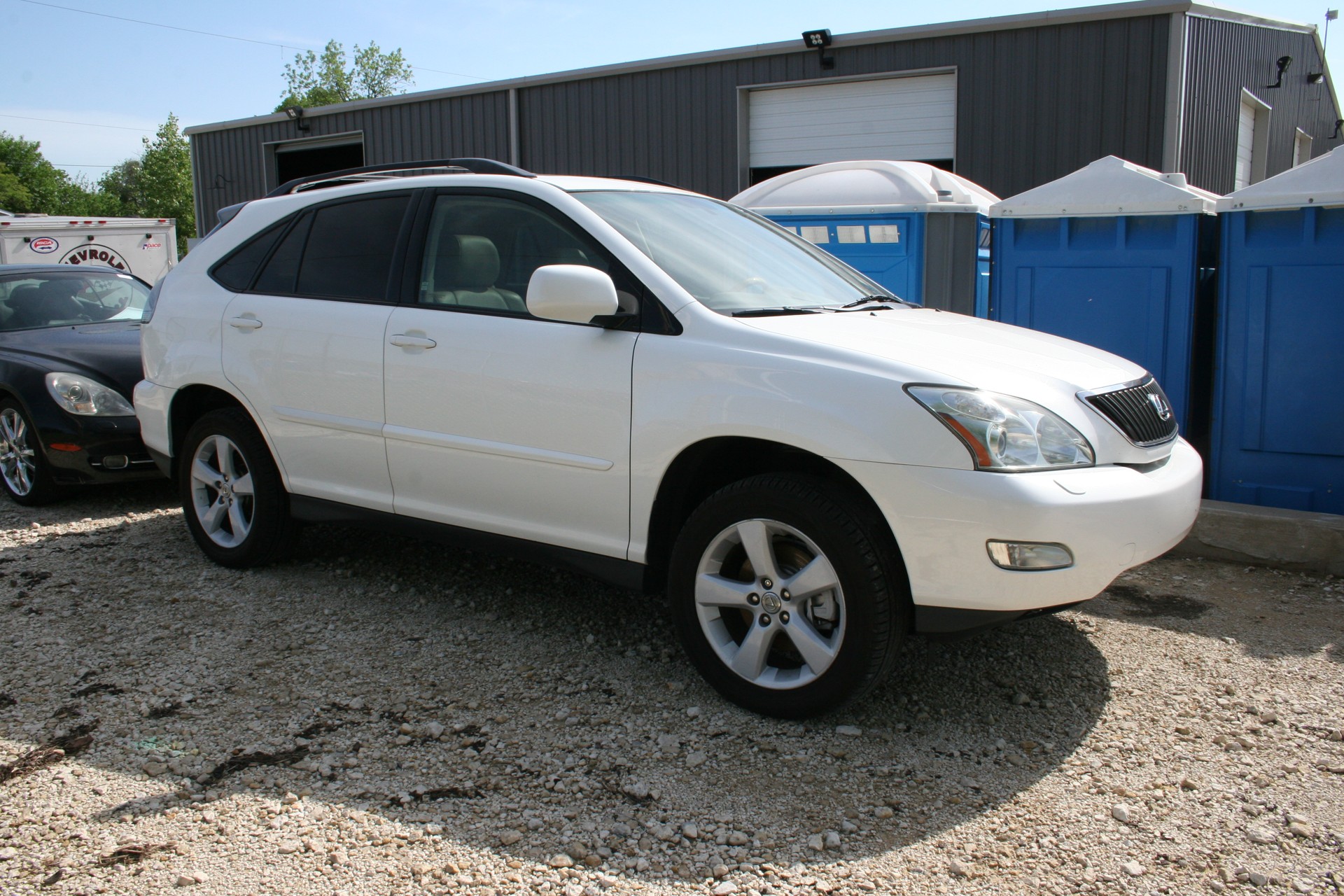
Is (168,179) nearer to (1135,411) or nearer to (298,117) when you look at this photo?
(298,117)

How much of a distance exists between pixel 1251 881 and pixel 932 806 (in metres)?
0.73

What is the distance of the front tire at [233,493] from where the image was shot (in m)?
4.47

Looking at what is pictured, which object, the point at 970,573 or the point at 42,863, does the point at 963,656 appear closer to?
the point at 970,573

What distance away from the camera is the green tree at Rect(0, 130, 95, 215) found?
71.9 metres

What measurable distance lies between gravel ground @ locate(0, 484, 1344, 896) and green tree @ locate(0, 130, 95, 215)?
256ft

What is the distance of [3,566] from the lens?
4.94 meters

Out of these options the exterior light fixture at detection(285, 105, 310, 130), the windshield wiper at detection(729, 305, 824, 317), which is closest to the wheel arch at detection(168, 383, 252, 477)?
the windshield wiper at detection(729, 305, 824, 317)

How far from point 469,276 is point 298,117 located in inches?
761

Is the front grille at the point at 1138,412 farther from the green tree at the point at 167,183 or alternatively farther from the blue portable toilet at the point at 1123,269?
the green tree at the point at 167,183

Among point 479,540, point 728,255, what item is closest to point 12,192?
point 479,540

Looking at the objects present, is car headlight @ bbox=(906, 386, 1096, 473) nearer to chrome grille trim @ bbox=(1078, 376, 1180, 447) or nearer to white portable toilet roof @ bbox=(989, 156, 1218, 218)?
chrome grille trim @ bbox=(1078, 376, 1180, 447)

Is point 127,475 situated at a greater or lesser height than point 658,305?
lesser

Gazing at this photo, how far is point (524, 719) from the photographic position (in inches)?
128

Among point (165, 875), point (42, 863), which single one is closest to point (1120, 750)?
point (165, 875)
